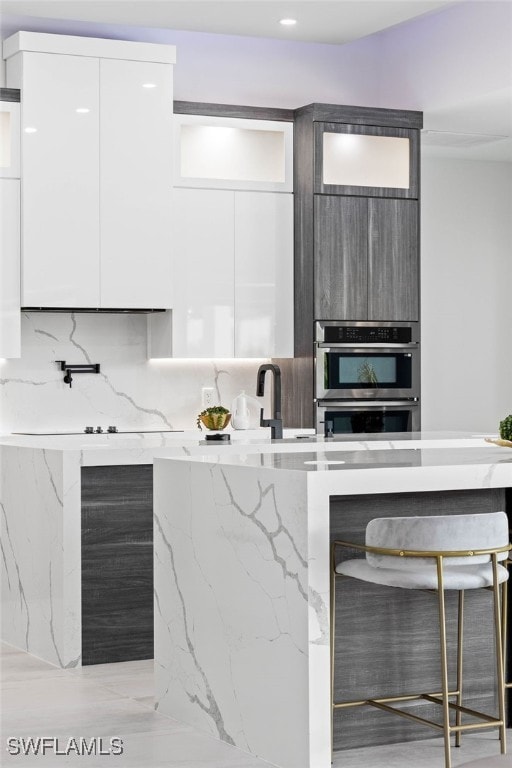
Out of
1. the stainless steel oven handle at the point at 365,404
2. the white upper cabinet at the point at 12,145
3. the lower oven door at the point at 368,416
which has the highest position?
the white upper cabinet at the point at 12,145

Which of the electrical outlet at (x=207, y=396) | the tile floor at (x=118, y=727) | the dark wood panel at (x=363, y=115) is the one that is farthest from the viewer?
the electrical outlet at (x=207, y=396)

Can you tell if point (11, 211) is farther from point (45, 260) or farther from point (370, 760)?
point (370, 760)

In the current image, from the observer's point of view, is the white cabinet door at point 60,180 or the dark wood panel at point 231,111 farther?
the dark wood panel at point 231,111

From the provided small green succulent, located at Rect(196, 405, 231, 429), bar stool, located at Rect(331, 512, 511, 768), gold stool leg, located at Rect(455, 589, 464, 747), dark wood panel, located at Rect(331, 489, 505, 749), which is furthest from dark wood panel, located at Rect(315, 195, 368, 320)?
bar stool, located at Rect(331, 512, 511, 768)

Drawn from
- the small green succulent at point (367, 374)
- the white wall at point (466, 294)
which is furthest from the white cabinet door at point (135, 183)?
the white wall at point (466, 294)

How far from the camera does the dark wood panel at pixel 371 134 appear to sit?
6316 mm

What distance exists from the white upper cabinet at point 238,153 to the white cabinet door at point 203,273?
125 mm

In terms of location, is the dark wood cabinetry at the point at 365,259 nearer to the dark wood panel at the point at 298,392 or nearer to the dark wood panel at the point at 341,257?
the dark wood panel at the point at 341,257

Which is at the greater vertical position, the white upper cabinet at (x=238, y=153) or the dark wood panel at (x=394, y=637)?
the white upper cabinet at (x=238, y=153)

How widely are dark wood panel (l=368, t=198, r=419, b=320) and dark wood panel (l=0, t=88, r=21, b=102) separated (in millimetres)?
1891

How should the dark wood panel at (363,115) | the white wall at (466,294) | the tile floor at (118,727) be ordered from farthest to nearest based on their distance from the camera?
the white wall at (466,294)
the dark wood panel at (363,115)
the tile floor at (118,727)

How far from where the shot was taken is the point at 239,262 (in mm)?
6375

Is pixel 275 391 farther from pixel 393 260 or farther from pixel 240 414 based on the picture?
pixel 393 260

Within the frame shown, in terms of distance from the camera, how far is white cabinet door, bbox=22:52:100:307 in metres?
5.85
